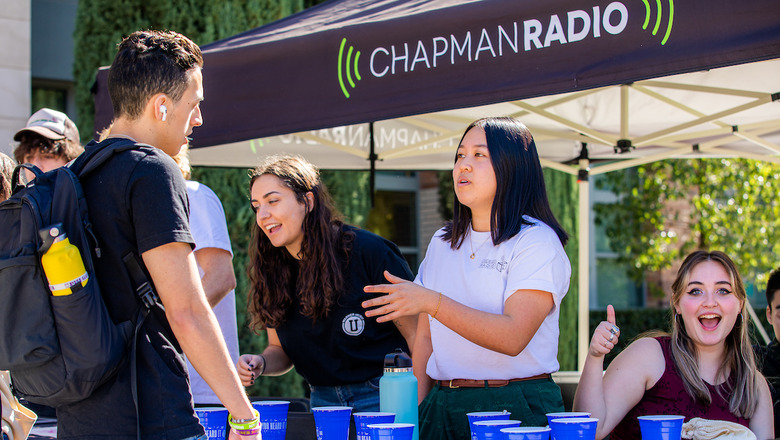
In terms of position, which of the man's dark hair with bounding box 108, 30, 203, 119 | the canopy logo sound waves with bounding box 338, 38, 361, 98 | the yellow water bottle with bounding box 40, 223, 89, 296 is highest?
the canopy logo sound waves with bounding box 338, 38, 361, 98

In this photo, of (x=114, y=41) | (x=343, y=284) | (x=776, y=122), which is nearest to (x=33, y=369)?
(x=343, y=284)

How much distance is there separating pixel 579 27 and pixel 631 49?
186 mm

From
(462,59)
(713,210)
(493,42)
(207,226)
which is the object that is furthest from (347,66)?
(713,210)

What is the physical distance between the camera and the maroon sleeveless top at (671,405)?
2.63 metres

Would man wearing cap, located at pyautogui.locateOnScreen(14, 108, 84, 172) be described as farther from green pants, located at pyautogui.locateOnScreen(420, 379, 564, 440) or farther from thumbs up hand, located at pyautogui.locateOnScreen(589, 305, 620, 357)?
thumbs up hand, located at pyautogui.locateOnScreen(589, 305, 620, 357)

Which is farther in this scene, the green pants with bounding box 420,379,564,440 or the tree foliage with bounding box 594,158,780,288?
the tree foliage with bounding box 594,158,780,288

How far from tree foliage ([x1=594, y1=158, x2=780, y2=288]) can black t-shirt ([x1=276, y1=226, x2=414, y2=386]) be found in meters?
6.68

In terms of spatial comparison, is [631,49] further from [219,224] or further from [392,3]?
[219,224]

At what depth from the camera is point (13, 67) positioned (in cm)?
627

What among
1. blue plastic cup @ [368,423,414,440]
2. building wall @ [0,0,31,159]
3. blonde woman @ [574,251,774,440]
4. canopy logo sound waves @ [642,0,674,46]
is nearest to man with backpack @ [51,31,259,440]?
blue plastic cup @ [368,423,414,440]

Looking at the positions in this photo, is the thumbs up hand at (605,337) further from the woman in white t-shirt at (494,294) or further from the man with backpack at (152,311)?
the man with backpack at (152,311)

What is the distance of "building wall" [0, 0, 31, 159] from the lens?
20.4 feet

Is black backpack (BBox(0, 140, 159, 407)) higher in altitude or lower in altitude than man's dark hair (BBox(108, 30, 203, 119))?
lower

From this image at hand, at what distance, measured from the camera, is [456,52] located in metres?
2.74
